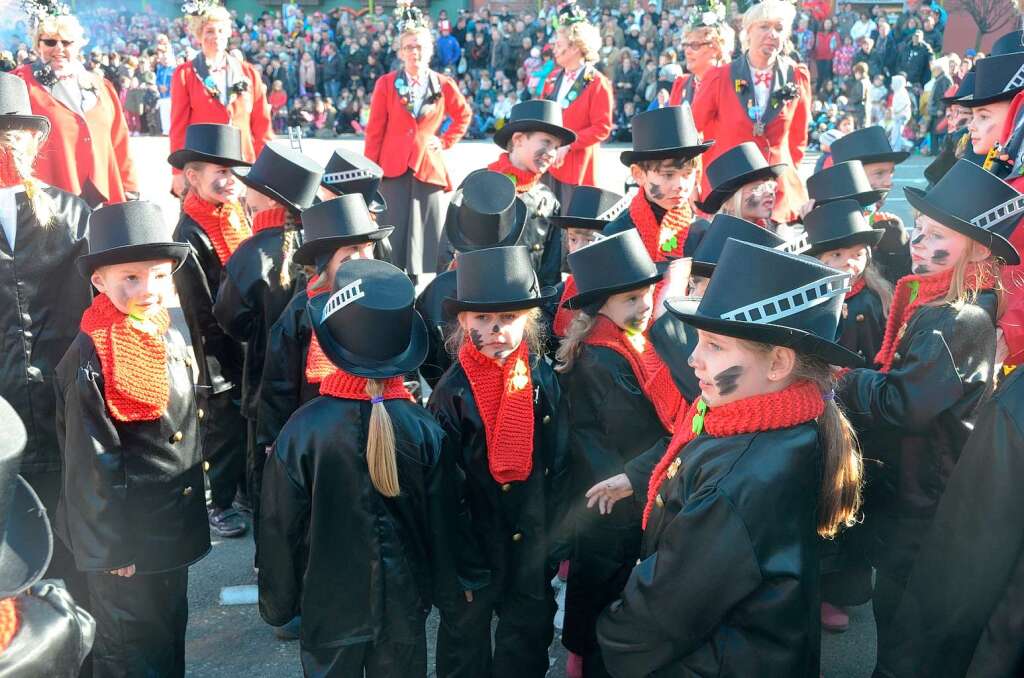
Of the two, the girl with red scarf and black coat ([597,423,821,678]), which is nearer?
black coat ([597,423,821,678])

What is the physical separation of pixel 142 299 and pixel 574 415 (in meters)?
1.74

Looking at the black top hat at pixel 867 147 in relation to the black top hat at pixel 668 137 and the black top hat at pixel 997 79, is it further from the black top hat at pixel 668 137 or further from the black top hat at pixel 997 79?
the black top hat at pixel 668 137

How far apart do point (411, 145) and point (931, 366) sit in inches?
229

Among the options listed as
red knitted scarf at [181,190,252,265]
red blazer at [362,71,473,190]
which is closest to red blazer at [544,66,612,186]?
red blazer at [362,71,473,190]

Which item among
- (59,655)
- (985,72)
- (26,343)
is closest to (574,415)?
(59,655)

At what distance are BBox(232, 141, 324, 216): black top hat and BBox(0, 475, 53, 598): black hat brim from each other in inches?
113

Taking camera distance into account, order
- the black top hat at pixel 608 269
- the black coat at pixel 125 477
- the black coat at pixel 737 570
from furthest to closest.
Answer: the black top hat at pixel 608 269 < the black coat at pixel 125 477 < the black coat at pixel 737 570

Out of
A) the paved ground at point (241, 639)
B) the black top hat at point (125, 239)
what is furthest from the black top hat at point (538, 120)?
the paved ground at point (241, 639)

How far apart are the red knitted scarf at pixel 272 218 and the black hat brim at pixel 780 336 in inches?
117

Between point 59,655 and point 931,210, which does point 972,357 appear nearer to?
point 931,210

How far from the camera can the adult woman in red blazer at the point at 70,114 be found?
664cm

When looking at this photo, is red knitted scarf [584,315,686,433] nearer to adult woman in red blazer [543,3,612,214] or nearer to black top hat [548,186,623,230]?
black top hat [548,186,623,230]

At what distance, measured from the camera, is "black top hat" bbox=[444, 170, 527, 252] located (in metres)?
5.21

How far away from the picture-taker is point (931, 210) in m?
3.60
